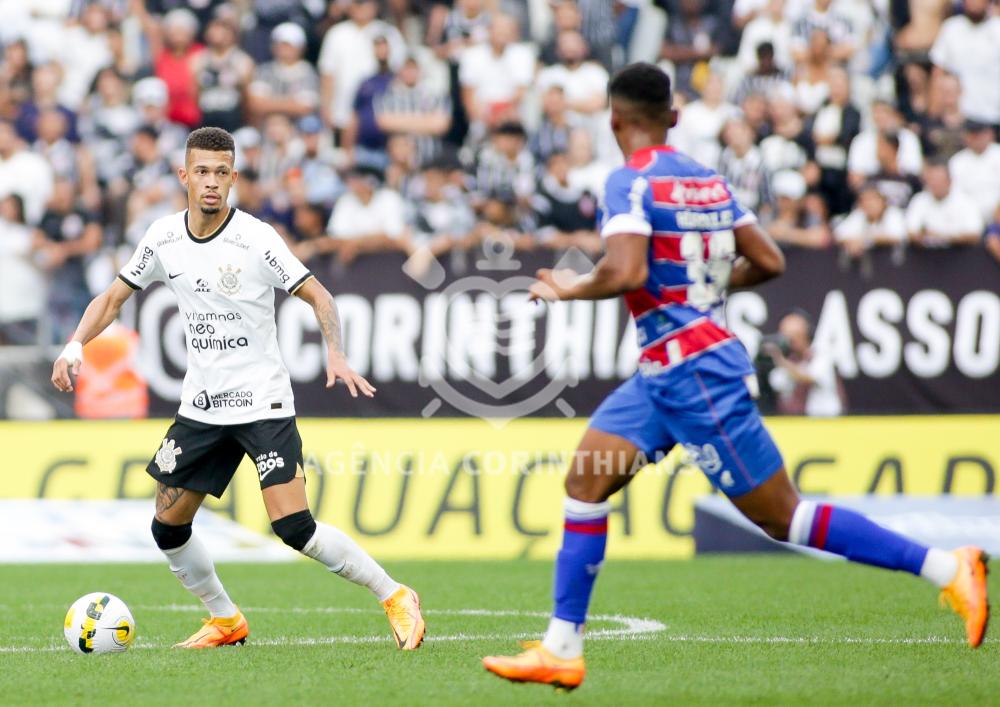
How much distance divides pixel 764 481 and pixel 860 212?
34.4 ft

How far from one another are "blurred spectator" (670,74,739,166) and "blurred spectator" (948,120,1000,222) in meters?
2.56

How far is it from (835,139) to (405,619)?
11056 millimetres

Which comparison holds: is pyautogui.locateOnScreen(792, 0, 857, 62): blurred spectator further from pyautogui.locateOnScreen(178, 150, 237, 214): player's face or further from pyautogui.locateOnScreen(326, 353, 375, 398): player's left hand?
pyautogui.locateOnScreen(326, 353, 375, 398): player's left hand

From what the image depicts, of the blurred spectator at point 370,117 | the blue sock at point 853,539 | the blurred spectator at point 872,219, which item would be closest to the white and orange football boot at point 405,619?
the blue sock at point 853,539

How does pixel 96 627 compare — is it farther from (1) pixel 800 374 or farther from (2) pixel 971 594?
(1) pixel 800 374

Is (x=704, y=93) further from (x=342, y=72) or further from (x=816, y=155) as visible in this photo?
(x=342, y=72)

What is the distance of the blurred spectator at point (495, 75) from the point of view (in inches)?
743

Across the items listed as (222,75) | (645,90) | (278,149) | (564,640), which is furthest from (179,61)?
(564,640)

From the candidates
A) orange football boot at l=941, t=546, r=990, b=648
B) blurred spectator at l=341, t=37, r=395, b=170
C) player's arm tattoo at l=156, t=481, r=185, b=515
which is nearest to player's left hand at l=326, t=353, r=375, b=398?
player's arm tattoo at l=156, t=481, r=185, b=515

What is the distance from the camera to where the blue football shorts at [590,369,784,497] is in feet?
20.8

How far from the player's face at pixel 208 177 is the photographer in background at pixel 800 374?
8.10 metres

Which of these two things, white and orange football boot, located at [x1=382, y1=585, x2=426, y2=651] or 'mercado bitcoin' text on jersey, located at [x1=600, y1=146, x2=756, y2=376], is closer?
'mercado bitcoin' text on jersey, located at [x1=600, y1=146, x2=756, y2=376]

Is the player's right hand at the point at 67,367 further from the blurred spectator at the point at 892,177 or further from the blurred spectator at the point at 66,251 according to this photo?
the blurred spectator at the point at 892,177

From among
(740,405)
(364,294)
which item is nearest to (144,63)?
(364,294)
